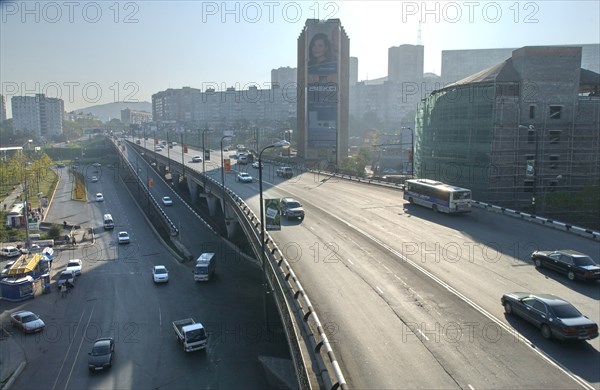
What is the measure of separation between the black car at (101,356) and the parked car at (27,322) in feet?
22.4

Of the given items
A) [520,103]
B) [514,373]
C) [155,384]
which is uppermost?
[520,103]

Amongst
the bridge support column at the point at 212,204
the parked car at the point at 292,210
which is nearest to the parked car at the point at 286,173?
the bridge support column at the point at 212,204

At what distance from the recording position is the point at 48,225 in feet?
186

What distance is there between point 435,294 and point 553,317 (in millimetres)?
4269

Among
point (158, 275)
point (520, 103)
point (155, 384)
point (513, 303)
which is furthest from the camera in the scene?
point (520, 103)

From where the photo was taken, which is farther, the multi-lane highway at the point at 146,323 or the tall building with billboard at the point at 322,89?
the tall building with billboard at the point at 322,89

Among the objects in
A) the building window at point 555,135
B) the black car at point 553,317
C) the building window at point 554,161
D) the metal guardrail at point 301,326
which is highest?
the building window at point 555,135

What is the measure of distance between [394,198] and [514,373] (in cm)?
2696

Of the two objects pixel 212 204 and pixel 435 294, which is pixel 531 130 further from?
pixel 212 204

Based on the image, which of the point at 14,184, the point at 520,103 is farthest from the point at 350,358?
the point at 14,184

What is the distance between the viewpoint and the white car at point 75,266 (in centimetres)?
3750

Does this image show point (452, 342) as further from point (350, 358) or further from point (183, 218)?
point (183, 218)

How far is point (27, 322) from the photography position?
2753 cm

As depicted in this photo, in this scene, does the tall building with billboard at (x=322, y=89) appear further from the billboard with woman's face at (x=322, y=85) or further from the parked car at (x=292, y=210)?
the parked car at (x=292, y=210)
